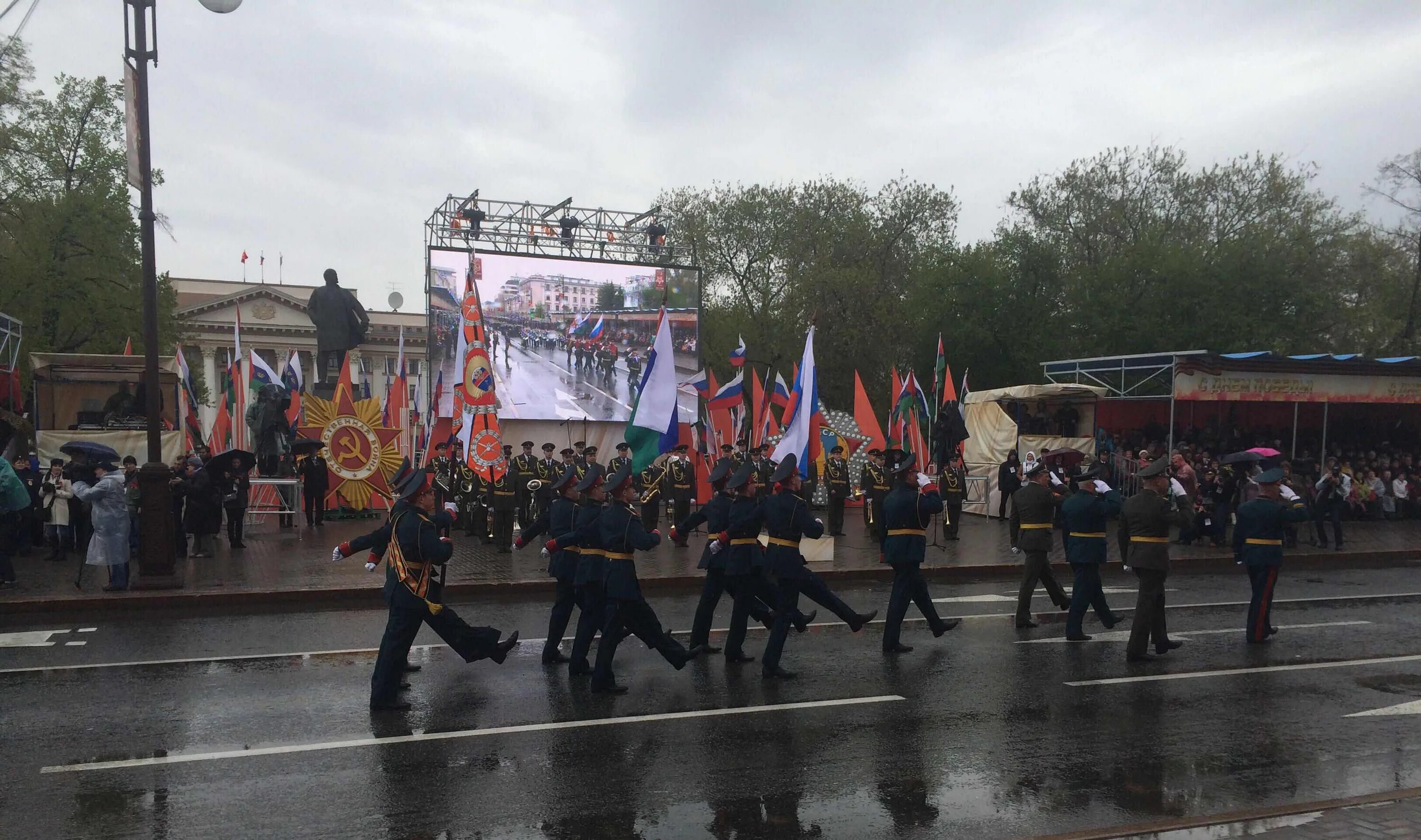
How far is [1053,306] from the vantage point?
3622cm

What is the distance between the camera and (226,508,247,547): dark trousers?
17578 mm

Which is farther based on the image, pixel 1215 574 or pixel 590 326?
pixel 590 326

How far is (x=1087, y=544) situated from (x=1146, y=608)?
3.19ft

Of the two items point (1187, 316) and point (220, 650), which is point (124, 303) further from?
point (1187, 316)

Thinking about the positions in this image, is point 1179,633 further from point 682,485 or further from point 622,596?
point 682,485

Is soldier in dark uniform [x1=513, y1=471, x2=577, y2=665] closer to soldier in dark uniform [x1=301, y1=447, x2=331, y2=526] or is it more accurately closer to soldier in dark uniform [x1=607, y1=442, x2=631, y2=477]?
soldier in dark uniform [x1=607, y1=442, x2=631, y2=477]

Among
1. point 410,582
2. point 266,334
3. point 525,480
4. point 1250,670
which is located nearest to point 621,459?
point 525,480

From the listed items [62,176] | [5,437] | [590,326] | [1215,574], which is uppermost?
[62,176]

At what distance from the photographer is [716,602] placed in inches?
374

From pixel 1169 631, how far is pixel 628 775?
7.31 m

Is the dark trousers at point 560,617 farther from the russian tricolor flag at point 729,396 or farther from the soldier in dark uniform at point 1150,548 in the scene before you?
the russian tricolor flag at point 729,396

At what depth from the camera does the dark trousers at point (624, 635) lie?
8.11 metres

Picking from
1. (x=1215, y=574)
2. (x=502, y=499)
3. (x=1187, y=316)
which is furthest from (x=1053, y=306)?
(x=502, y=499)

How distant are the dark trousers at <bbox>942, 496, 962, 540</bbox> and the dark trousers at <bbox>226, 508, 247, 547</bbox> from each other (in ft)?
41.5
